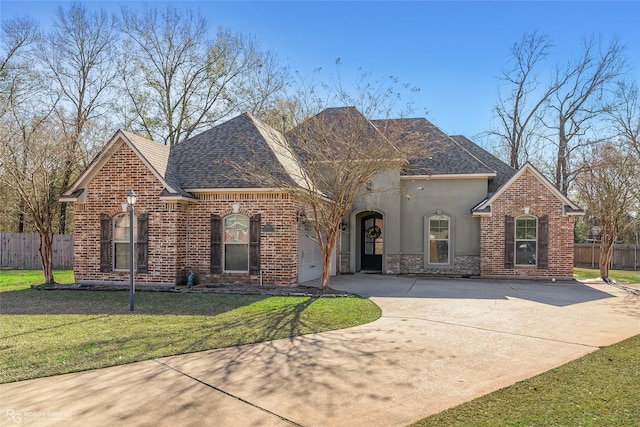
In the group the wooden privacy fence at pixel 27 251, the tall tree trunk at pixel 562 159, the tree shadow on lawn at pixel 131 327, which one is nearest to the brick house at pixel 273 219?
the tree shadow on lawn at pixel 131 327

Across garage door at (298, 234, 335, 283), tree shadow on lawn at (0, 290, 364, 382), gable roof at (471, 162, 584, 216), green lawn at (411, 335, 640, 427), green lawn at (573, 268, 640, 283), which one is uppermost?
gable roof at (471, 162, 584, 216)

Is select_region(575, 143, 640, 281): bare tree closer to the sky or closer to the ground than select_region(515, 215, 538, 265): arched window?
closer to the sky

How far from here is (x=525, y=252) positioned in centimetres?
1814

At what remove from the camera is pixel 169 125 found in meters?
29.3

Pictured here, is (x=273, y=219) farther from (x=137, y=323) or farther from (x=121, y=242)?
(x=137, y=323)

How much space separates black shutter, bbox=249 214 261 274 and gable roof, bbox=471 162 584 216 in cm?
889

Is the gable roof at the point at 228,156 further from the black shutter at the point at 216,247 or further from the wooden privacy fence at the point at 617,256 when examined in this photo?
the wooden privacy fence at the point at 617,256

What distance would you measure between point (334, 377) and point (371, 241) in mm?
15226

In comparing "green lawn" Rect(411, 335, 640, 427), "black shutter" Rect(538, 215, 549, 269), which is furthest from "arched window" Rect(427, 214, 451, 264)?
"green lawn" Rect(411, 335, 640, 427)

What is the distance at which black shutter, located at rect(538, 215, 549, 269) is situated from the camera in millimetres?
17781

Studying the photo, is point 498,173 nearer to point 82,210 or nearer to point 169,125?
point 82,210

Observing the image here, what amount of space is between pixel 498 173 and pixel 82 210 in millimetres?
16678

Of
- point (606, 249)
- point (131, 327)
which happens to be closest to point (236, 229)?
point (131, 327)

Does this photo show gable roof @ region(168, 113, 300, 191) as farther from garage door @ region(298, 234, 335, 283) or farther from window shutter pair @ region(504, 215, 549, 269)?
window shutter pair @ region(504, 215, 549, 269)
